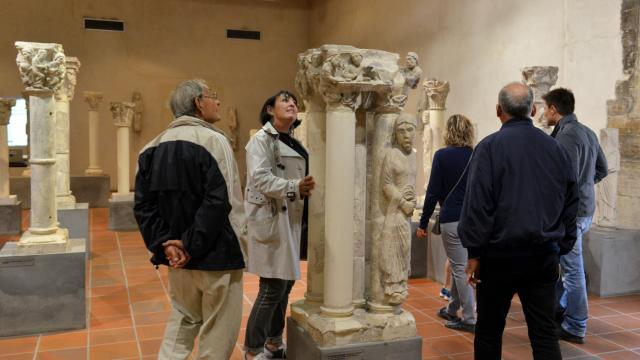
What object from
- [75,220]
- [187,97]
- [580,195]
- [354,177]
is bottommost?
[75,220]

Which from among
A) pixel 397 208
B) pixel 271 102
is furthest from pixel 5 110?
pixel 397 208

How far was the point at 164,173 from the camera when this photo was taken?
2.52 meters

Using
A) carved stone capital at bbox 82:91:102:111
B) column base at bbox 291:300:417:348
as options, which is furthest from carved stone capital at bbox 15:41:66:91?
carved stone capital at bbox 82:91:102:111

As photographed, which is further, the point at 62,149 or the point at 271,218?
the point at 62,149

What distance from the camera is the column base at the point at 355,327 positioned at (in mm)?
3006

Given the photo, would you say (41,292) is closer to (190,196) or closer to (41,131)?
(41,131)

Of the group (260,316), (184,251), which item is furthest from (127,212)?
(184,251)

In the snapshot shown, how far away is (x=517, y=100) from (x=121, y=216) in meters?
7.48

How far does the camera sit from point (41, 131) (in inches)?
183

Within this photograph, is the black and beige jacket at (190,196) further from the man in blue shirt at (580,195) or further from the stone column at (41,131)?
the man in blue shirt at (580,195)

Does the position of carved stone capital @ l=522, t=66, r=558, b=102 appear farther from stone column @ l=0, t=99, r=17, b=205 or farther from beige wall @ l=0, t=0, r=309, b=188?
beige wall @ l=0, t=0, r=309, b=188

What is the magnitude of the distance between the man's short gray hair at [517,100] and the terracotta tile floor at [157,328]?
1.83 m

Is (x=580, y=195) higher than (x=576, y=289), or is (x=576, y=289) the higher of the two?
(x=580, y=195)

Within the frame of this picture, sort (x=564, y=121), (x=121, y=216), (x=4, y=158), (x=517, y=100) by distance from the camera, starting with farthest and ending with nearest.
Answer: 1. (x=121, y=216)
2. (x=4, y=158)
3. (x=564, y=121)
4. (x=517, y=100)
